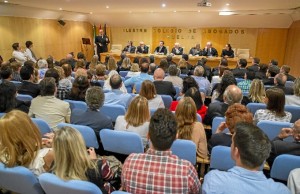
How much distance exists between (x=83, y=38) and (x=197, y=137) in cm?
1381

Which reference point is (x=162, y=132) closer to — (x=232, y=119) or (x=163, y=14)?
(x=232, y=119)

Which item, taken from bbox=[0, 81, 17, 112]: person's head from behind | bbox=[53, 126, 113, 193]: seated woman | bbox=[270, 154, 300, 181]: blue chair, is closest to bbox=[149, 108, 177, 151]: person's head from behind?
bbox=[53, 126, 113, 193]: seated woman

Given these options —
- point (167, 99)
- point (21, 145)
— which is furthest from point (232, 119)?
point (167, 99)

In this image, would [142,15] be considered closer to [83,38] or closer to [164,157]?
[83,38]

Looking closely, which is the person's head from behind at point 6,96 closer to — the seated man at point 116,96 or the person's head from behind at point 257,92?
the seated man at point 116,96

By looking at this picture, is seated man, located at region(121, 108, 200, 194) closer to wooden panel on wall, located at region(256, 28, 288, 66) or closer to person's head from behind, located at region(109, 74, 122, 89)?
person's head from behind, located at region(109, 74, 122, 89)

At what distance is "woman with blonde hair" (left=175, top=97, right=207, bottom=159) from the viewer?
9.08 ft

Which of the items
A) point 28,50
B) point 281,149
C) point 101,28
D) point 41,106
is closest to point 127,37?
point 101,28

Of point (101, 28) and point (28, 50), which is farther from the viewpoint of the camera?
point (101, 28)

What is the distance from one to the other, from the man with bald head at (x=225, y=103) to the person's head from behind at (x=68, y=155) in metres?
2.35

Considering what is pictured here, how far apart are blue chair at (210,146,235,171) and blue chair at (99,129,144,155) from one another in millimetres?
743

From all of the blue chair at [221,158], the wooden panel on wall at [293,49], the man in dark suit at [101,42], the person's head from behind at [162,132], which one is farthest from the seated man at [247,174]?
the man in dark suit at [101,42]

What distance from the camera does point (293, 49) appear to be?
466 inches

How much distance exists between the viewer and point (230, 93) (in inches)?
135
